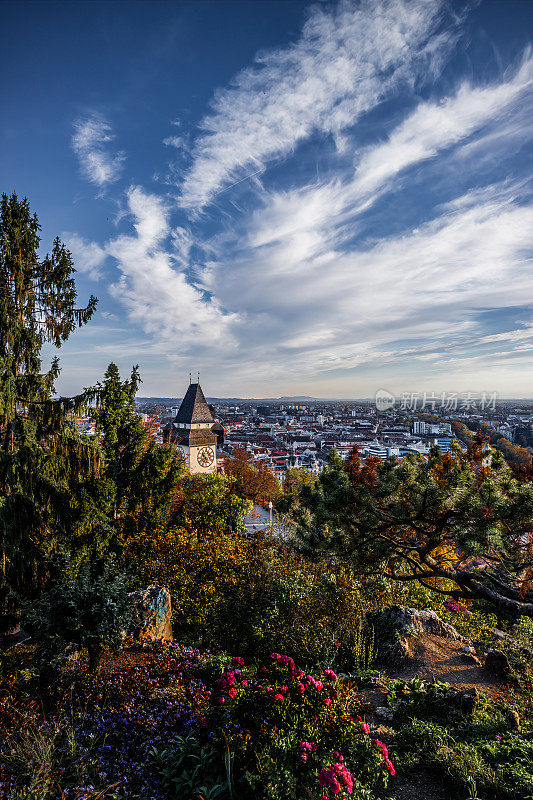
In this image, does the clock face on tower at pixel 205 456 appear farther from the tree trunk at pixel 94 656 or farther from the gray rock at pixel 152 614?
the tree trunk at pixel 94 656

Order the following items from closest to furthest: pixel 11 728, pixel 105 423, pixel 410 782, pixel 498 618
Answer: pixel 410 782
pixel 11 728
pixel 105 423
pixel 498 618

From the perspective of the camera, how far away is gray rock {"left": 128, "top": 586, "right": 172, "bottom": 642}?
5.89 metres

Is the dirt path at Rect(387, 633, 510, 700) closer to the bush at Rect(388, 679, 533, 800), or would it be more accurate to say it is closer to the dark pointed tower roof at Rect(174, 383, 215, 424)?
the bush at Rect(388, 679, 533, 800)

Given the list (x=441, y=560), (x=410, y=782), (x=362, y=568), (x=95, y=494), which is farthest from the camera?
(x=95, y=494)

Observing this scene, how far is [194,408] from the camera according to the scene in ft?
78.8

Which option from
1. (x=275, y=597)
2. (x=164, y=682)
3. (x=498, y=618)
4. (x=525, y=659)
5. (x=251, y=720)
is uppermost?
(x=251, y=720)

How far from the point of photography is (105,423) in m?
8.33

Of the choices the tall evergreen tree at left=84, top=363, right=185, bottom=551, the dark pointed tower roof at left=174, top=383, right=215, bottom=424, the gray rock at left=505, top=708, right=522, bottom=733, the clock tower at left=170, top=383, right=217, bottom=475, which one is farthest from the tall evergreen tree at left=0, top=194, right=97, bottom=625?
the dark pointed tower roof at left=174, top=383, right=215, bottom=424

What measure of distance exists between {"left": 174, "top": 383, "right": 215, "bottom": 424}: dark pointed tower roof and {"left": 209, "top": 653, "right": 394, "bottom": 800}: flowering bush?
2079 centimetres

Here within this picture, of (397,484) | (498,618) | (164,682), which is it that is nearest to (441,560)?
(397,484)

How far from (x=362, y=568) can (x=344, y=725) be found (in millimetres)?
2612

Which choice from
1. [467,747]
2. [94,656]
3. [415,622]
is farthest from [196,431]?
[467,747]

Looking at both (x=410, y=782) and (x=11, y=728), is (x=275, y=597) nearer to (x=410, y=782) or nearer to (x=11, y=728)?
(x=410, y=782)

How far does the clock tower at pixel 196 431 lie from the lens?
2311 centimetres
